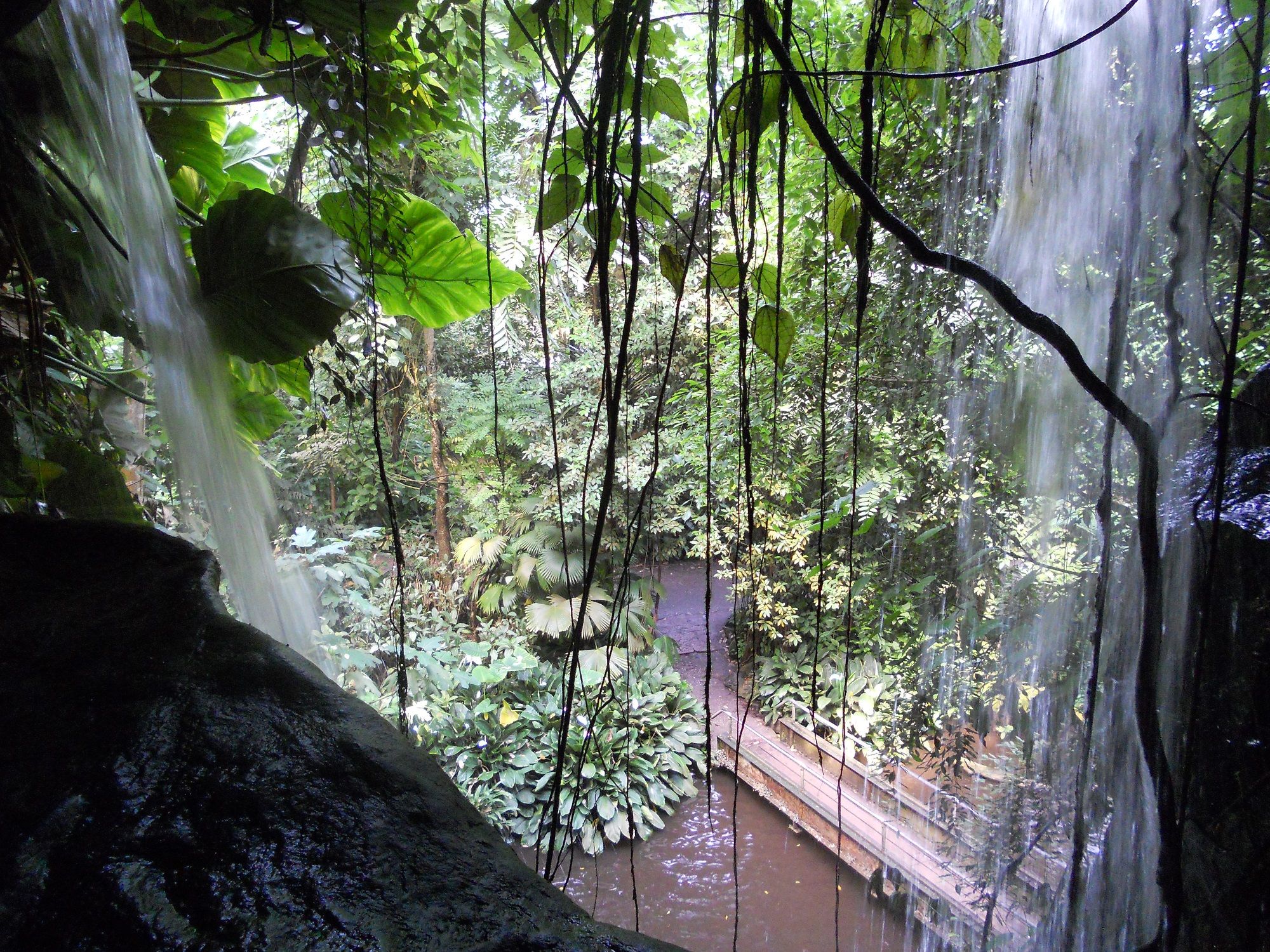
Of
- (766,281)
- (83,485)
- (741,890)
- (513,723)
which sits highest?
(766,281)

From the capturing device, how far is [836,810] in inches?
204

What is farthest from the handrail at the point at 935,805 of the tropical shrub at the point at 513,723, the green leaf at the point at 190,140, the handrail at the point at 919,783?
the green leaf at the point at 190,140

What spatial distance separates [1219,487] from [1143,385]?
109 cm

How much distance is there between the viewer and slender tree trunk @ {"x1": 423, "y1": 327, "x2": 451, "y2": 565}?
6.16 m

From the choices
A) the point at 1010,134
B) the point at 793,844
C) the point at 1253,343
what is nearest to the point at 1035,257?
the point at 1010,134

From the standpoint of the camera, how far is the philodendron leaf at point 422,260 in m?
1.83

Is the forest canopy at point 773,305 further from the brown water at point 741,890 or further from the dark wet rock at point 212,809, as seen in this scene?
the brown water at point 741,890

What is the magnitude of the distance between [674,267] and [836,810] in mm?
5408

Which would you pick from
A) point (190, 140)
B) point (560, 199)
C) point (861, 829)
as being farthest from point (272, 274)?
point (861, 829)

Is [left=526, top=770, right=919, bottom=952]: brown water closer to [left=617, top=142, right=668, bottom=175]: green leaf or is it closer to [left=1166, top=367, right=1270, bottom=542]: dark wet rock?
[left=1166, top=367, right=1270, bottom=542]: dark wet rock

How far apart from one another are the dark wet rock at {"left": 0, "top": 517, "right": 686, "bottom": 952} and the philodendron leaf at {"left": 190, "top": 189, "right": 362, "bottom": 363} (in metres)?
0.87

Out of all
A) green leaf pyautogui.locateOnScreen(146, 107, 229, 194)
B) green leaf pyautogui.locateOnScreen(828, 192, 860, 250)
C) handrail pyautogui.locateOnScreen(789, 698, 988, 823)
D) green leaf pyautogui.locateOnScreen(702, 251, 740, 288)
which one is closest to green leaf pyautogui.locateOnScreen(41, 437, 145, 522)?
green leaf pyautogui.locateOnScreen(146, 107, 229, 194)

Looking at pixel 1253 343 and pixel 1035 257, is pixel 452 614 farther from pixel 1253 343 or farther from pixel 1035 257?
pixel 1253 343

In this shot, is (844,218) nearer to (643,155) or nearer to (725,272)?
(725,272)
